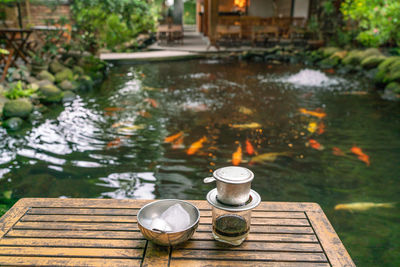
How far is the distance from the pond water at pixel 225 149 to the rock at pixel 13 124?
14cm

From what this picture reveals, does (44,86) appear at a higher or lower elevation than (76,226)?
lower

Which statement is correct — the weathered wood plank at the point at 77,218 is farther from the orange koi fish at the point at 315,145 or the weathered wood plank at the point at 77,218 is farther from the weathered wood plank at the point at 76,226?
the orange koi fish at the point at 315,145

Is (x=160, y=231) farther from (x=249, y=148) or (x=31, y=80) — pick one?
(x=31, y=80)

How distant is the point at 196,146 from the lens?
181 inches

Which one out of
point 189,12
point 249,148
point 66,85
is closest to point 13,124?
point 66,85

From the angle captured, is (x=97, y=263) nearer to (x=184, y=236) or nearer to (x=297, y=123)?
(x=184, y=236)

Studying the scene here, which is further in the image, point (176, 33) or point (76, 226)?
point (176, 33)

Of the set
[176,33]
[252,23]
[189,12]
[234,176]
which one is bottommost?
[234,176]

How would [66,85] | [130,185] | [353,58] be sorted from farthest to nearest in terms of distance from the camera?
[353,58], [66,85], [130,185]

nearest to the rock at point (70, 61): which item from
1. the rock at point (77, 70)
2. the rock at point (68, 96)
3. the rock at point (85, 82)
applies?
the rock at point (77, 70)

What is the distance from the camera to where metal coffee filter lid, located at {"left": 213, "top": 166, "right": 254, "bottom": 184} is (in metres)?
1.36

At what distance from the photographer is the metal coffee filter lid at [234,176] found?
1.36 meters

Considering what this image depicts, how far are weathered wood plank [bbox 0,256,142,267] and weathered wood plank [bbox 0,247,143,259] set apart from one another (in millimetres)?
24

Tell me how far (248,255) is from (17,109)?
5392 millimetres
